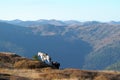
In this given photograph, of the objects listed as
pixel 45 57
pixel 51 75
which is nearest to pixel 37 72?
pixel 51 75

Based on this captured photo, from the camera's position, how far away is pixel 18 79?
3834cm

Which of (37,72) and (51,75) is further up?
(37,72)

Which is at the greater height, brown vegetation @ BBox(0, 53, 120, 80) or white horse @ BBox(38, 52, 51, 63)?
white horse @ BBox(38, 52, 51, 63)

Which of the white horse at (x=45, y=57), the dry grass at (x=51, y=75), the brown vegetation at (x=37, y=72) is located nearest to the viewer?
the brown vegetation at (x=37, y=72)

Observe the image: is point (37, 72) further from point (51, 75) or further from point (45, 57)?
point (45, 57)

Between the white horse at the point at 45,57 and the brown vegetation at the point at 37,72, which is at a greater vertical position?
the white horse at the point at 45,57

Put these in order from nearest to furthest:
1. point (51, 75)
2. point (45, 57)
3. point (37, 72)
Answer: point (51, 75)
point (37, 72)
point (45, 57)

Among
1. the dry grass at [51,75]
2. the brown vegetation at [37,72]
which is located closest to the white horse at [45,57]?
the brown vegetation at [37,72]

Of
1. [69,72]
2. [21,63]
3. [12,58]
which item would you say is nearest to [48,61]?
[12,58]

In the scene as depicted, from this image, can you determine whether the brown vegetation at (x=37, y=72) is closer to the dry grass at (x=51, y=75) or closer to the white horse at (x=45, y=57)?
the dry grass at (x=51, y=75)

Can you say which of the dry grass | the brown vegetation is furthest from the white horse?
the dry grass

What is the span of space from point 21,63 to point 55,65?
50.6 ft

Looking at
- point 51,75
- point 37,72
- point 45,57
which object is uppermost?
point 45,57

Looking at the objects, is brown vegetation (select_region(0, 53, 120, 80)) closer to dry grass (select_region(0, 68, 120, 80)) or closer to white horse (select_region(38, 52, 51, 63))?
dry grass (select_region(0, 68, 120, 80))
